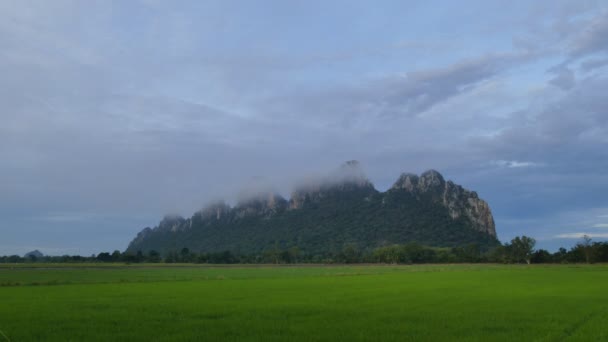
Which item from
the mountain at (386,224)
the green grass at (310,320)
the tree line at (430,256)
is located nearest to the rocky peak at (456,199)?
the mountain at (386,224)

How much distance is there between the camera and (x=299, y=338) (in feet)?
42.2

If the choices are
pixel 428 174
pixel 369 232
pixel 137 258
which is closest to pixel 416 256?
pixel 369 232

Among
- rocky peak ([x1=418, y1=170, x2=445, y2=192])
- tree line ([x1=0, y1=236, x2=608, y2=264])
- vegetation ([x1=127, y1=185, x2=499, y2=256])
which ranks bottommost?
tree line ([x1=0, y1=236, x2=608, y2=264])

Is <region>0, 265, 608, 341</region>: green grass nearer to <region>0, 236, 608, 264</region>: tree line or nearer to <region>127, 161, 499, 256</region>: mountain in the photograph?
Answer: <region>0, 236, 608, 264</region>: tree line

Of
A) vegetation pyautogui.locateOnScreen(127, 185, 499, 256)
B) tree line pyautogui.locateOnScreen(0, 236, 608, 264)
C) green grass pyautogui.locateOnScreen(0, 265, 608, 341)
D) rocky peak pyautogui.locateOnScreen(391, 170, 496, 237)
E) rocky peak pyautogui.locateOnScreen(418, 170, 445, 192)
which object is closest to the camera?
green grass pyautogui.locateOnScreen(0, 265, 608, 341)

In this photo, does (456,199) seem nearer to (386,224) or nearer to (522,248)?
(386,224)

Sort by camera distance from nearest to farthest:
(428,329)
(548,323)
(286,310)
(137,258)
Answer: (428,329)
(548,323)
(286,310)
(137,258)

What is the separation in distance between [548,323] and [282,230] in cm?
17482

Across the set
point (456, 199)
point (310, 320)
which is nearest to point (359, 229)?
point (456, 199)

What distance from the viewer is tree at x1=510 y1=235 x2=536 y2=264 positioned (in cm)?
12862

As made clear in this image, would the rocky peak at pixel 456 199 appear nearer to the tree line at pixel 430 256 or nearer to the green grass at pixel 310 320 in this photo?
the tree line at pixel 430 256

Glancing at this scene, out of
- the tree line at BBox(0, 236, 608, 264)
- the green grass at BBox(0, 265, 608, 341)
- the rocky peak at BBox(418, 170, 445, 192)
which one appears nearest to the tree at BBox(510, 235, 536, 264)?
the tree line at BBox(0, 236, 608, 264)

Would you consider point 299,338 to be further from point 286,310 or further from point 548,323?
point 548,323

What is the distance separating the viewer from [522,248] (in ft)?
433
